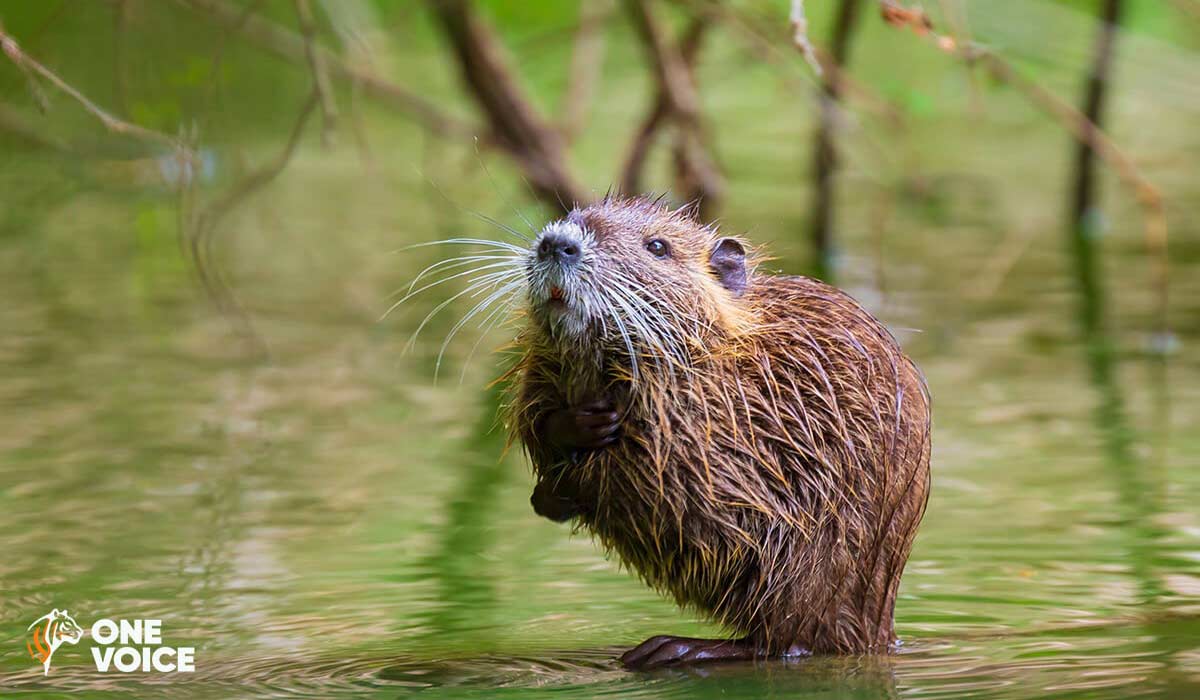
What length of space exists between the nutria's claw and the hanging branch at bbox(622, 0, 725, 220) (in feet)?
14.5

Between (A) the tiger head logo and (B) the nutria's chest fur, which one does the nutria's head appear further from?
(A) the tiger head logo

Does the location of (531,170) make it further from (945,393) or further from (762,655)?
(762,655)

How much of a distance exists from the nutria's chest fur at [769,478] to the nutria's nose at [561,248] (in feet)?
0.83

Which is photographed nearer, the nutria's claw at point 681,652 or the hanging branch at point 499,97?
the nutria's claw at point 681,652

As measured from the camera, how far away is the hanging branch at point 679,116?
27.1 ft

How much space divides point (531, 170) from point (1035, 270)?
2729mm

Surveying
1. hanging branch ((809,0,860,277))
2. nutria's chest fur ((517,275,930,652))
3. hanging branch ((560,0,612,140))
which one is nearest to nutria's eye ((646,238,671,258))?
nutria's chest fur ((517,275,930,652))

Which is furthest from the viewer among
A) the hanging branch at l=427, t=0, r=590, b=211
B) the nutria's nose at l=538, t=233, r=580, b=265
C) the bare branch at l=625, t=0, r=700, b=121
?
the hanging branch at l=427, t=0, r=590, b=211

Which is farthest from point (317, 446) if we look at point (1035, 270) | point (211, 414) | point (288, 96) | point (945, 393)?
point (288, 96)

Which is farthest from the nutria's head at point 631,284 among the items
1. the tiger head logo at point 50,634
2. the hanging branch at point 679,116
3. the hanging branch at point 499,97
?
the hanging branch at point 499,97

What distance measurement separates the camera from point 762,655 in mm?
3820

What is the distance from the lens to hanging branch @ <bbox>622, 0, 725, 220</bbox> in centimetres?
826

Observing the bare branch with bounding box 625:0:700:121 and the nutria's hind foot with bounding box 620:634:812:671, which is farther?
the bare branch with bounding box 625:0:700:121

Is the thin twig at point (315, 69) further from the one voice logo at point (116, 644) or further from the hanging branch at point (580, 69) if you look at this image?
the hanging branch at point (580, 69)
